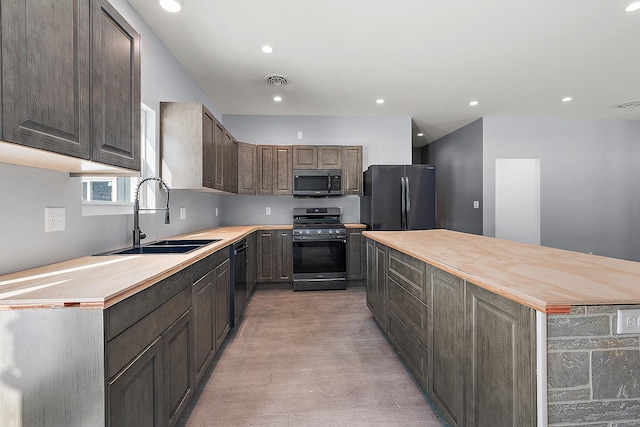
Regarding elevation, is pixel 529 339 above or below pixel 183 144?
below

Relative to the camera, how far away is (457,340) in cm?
131

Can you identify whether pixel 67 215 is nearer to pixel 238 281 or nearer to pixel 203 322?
pixel 203 322

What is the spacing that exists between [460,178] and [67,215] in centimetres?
585

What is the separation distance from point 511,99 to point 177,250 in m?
4.75

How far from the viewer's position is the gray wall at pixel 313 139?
15.3ft

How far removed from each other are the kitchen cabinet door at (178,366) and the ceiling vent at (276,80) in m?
2.74

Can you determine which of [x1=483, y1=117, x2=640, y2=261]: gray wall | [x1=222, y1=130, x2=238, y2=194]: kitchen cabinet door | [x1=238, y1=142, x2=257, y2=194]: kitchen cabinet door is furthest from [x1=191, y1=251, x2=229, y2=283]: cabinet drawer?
[x1=483, y1=117, x2=640, y2=261]: gray wall

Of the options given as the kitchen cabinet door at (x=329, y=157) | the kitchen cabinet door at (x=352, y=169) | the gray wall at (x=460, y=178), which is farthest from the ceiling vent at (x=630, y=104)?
the kitchen cabinet door at (x=329, y=157)

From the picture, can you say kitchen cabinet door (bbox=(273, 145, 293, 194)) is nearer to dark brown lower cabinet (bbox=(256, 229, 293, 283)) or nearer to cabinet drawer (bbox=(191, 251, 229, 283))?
dark brown lower cabinet (bbox=(256, 229, 293, 283))

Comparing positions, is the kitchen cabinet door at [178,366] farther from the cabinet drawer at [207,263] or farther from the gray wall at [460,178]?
the gray wall at [460,178]

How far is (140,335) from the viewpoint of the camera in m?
1.07

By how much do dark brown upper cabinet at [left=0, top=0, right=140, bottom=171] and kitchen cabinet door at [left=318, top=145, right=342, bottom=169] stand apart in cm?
298

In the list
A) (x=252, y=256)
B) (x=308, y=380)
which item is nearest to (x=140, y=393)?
(x=308, y=380)

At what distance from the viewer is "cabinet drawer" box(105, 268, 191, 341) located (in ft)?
3.04
